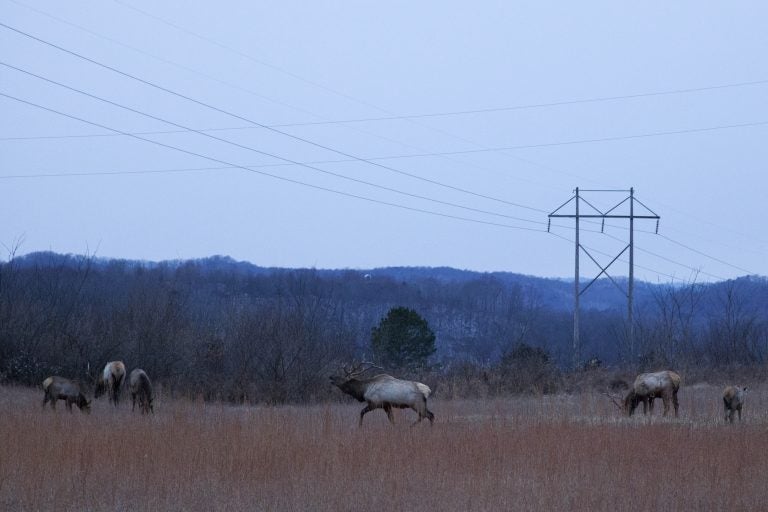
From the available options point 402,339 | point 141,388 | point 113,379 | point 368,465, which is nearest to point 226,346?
point 113,379

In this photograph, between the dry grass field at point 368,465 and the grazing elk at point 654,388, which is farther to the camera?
the grazing elk at point 654,388

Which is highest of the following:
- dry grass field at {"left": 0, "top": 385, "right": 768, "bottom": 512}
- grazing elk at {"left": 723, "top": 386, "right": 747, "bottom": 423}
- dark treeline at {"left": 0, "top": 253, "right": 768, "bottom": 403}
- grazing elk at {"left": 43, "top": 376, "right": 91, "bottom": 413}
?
dark treeline at {"left": 0, "top": 253, "right": 768, "bottom": 403}

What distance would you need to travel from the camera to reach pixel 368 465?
13.7 metres

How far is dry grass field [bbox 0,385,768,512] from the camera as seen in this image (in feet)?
36.8

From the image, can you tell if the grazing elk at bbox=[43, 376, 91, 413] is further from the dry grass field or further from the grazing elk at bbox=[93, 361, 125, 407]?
the dry grass field

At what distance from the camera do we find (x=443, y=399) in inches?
1326

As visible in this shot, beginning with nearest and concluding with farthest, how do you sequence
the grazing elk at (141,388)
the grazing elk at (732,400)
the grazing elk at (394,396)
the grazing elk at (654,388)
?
the grazing elk at (394,396) → the grazing elk at (732,400) → the grazing elk at (141,388) → the grazing elk at (654,388)

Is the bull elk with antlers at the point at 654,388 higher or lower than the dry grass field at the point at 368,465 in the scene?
higher

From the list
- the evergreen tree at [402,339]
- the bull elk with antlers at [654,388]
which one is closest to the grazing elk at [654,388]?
the bull elk with antlers at [654,388]

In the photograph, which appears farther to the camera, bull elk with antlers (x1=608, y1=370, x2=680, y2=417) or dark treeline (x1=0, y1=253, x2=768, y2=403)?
dark treeline (x1=0, y1=253, x2=768, y2=403)

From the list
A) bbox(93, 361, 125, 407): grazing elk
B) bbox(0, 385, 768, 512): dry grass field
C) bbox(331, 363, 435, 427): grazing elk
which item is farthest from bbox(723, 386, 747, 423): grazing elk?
Answer: bbox(93, 361, 125, 407): grazing elk

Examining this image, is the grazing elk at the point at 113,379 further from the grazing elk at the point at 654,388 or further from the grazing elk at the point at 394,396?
the grazing elk at the point at 654,388

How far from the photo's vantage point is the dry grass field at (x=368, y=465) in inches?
441

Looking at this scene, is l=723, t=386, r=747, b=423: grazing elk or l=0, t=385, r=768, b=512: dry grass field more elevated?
l=723, t=386, r=747, b=423: grazing elk
